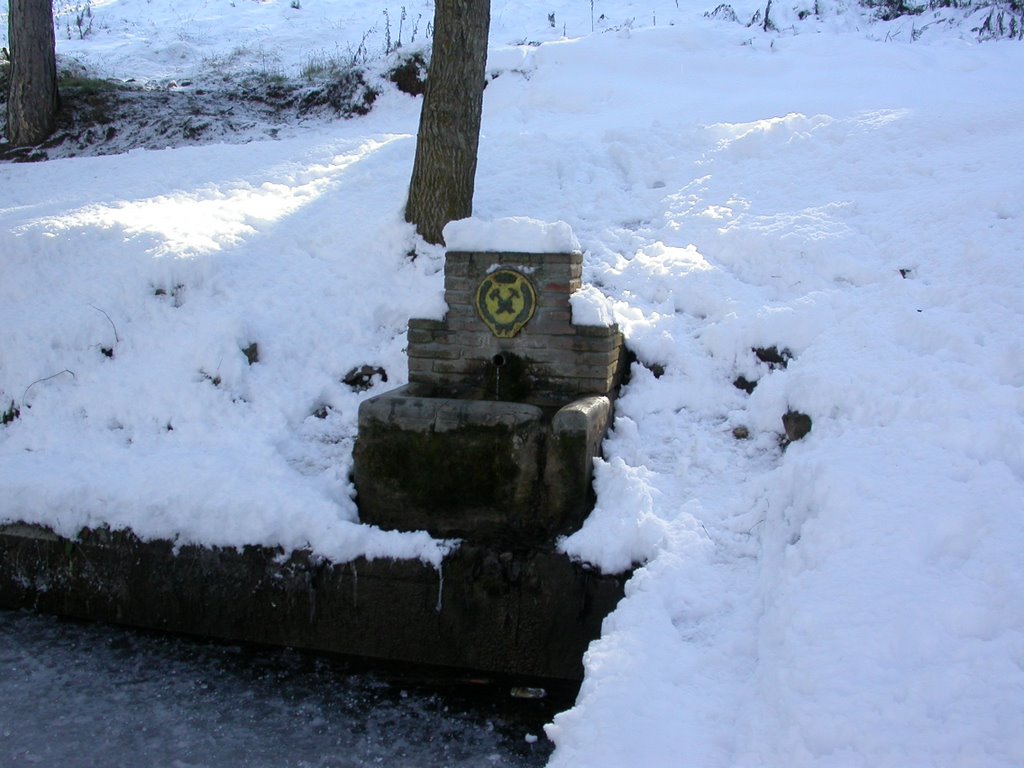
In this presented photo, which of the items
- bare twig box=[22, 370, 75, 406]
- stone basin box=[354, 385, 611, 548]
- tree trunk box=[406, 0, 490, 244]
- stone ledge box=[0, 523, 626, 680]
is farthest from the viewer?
tree trunk box=[406, 0, 490, 244]

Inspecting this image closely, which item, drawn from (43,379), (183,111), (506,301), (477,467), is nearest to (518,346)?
(506,301)

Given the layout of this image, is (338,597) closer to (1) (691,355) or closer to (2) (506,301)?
(2) (506,301)

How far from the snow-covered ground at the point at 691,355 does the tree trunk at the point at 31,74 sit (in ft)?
4.08

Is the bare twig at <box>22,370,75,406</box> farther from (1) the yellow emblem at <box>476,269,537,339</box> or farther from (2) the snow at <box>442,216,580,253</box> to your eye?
(1) the yellow emblem at <box>476,269,537,339</box>

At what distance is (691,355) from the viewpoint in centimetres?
580

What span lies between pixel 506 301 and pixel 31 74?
7564 millimetres

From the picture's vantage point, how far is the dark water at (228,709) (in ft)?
12.9

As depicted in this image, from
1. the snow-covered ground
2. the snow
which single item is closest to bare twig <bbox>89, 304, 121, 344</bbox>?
the snow-covered ground

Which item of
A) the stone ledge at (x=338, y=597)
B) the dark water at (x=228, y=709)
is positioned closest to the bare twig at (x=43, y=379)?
the stone ledge at (x=338, y=597)

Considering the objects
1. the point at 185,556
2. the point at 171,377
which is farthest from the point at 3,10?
the point at 185,556

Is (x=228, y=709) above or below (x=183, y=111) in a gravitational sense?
below

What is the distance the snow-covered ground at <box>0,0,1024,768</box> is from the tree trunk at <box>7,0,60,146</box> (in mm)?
1245

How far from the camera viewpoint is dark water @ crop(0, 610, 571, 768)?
3936 millimetres

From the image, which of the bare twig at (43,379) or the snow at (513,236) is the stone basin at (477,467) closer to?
the snow at (513,236)
